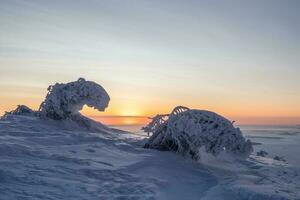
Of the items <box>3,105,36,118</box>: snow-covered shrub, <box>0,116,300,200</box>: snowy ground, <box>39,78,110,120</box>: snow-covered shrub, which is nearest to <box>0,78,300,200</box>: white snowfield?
<box>0,116,300,200</box>: snowy ground

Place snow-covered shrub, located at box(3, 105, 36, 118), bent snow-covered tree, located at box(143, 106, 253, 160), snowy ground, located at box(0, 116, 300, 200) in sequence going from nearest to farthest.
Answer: snowy ground, located at box(0, 116, 300, 200), bent snow-covered tree, located at box(143, 106, 253, 160), snow-covered shrub, located at box(3, 105, 36, 118)

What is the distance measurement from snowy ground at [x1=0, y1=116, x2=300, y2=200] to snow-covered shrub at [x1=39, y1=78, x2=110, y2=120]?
8.60ft

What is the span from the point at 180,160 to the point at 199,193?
229cm

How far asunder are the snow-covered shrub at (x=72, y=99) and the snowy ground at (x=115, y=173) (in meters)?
2.62

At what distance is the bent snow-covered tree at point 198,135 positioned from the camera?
27.6 feet

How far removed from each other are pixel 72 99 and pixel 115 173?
20.7 feet

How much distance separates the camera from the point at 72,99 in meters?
12.3

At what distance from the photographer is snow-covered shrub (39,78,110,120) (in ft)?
40.2

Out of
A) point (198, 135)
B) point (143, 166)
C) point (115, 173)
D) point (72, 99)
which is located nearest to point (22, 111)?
point (72, 99)

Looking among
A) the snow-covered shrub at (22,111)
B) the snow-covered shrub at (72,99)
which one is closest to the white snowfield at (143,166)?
the snow-covered shrub at (72,99)

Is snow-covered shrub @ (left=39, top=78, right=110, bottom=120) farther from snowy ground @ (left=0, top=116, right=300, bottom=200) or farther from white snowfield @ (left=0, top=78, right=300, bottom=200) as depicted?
snowy ground @ (left=0, top=116, right=300, bottom=200)

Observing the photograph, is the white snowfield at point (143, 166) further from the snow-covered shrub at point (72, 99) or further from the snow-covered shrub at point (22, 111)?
the snow-covered shrub at point (22, 111)

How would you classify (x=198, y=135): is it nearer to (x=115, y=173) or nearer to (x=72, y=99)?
(x=115, y=173)

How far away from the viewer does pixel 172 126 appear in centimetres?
898
